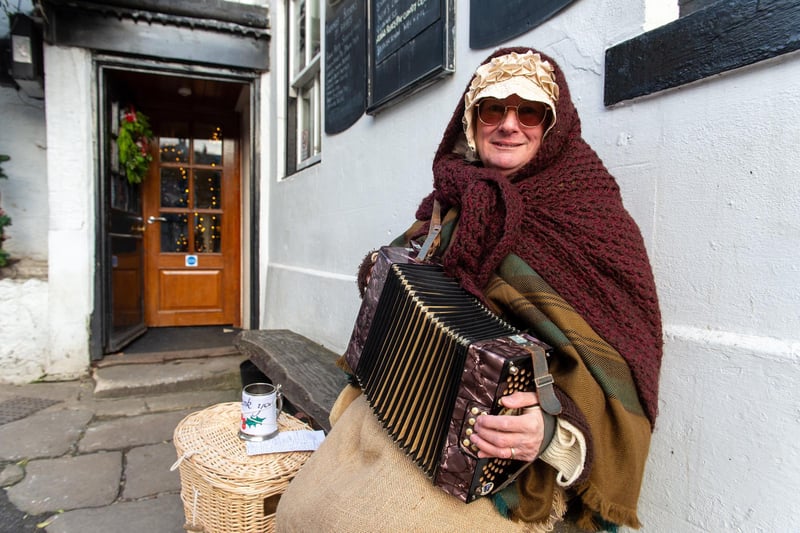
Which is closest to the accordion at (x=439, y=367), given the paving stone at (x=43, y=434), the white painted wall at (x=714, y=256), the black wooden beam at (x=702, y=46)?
the white painted wall at (x=714, y=256)

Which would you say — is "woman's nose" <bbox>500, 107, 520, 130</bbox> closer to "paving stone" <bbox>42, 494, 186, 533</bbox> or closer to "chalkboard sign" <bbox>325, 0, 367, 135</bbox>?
"chalkboard sign" <bbox>325, 0, 367, 135</bbox>

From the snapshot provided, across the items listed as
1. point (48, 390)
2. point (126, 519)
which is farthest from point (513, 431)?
point (48, 390)

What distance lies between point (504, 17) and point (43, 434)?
149 inches

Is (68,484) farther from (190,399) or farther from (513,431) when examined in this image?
(513,431)

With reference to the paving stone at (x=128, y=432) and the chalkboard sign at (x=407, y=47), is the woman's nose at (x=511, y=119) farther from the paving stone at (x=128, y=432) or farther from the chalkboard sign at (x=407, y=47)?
the paving stone at (x=128, y=432)

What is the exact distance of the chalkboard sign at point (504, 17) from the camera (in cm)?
172

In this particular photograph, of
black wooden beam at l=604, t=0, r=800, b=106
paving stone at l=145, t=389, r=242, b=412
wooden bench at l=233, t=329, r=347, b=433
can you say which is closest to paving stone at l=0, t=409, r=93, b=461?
paving stone at l=145, t=389, r=242, b=412

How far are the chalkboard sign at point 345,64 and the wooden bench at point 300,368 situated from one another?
1.64m

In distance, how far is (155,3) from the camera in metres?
4.28

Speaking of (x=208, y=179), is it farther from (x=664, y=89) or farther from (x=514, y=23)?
(x=664, y=89)

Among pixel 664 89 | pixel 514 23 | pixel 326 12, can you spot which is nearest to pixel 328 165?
pixel 326 12

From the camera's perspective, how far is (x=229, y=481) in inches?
64.8

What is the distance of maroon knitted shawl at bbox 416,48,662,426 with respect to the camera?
113 centimetres

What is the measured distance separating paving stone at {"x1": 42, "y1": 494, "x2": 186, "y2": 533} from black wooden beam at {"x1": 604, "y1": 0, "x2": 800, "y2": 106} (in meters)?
2.62
